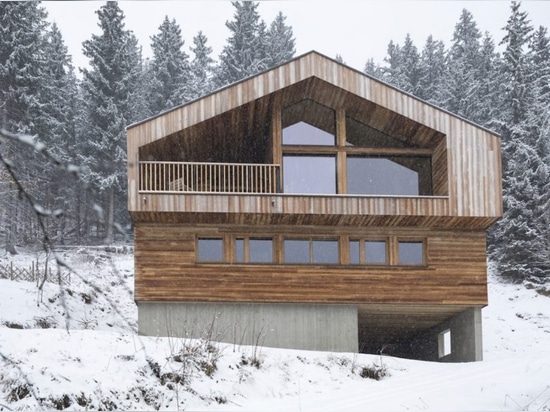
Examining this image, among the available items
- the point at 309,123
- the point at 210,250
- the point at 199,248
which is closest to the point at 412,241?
the point at 309,123

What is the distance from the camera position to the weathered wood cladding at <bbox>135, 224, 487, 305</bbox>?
17672 mm

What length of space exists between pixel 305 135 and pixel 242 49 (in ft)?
102

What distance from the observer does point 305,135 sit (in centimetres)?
1845

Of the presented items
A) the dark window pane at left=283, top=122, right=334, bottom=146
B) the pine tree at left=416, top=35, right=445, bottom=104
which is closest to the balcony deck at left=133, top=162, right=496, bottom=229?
the dark window pane at left=283, top=122, right=334, bottom=146

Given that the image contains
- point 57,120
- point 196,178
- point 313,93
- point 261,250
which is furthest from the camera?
point 57,120

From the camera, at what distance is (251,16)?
5034cm

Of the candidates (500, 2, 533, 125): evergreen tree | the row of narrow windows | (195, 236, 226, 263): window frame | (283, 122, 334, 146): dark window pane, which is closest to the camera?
(195, 236, 226, 263): window frame

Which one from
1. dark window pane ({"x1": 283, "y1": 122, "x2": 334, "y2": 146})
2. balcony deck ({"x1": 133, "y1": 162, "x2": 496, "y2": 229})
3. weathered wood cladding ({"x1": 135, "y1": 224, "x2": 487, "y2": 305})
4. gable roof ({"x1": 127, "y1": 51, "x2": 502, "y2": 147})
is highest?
gable roof ({"x1": 127, "y1": 51, "x2": 502, "y2": 147})

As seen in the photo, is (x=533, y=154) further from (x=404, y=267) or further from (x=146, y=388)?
(x=146, y=388)

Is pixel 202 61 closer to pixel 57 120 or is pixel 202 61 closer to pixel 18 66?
pixel 57 120

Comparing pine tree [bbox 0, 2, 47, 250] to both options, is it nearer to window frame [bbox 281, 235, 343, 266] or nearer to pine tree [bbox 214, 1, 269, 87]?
pine tree [bbox 214, 1, 269, 87]

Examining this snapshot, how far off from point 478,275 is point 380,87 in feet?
16.5

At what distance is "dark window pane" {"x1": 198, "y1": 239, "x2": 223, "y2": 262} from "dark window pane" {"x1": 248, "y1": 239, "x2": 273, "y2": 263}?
2.35 ft

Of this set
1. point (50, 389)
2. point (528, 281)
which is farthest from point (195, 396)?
point (528, 281)
